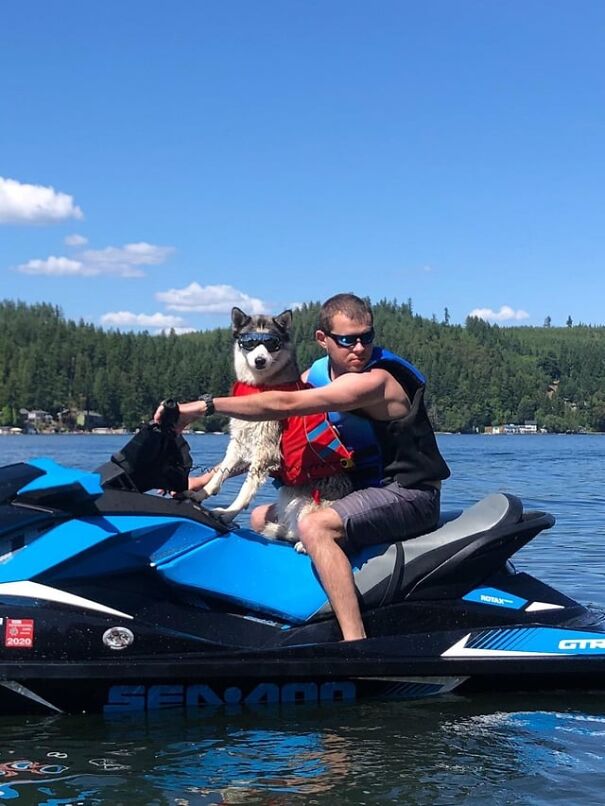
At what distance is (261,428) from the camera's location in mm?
6043

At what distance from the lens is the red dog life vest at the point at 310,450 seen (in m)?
5.13

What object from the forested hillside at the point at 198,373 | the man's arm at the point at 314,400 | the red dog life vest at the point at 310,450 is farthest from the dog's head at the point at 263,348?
the forested hillside at the point at 198,373

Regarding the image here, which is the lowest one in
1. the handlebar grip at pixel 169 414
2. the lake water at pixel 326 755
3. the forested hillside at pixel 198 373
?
the lake water at pixel 326 755

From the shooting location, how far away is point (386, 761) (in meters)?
4.38

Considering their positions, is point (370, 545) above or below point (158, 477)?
below

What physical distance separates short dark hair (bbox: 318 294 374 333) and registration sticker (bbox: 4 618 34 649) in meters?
1.90

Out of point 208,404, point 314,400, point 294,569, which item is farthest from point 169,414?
A: point 294,569

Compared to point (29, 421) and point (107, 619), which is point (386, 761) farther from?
point (29, 421)

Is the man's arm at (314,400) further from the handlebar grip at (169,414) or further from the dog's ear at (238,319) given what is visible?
the dog's ear at (238,319)

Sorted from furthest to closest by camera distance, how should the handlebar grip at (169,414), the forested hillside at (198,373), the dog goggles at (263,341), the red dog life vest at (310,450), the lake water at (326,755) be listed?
the forested hillside at (198,373)
the dog goggles at (263,341)
the red dog life vest at (310,450)
the handlebar grip at (169,414)
the lake water at (326,755)

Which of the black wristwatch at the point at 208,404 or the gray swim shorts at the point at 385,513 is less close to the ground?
the black wristwatch at the point at 208,404

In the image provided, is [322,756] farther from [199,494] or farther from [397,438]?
[199,494]

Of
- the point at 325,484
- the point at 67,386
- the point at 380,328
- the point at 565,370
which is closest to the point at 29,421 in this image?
the point at 67,386

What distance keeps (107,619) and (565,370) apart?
178137mm
